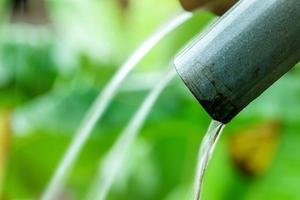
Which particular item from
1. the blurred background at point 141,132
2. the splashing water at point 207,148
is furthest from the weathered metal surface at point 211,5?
the blurred background at point 141,132

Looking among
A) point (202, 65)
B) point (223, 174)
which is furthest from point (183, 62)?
point (223, 174)

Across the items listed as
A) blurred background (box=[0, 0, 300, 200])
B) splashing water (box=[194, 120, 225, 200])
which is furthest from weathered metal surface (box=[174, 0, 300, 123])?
blurred background (box=[0, 0, 300, 200])

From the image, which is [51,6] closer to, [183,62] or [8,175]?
[8,175]

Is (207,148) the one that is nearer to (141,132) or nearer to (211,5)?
(211,5)

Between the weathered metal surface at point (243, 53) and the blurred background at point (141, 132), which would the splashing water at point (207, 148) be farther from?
the blurred background at point (141, 132)

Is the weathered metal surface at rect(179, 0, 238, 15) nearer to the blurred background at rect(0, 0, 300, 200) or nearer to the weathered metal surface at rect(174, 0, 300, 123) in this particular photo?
the weathered metal surface at rect(174, 0, 300, 123)
